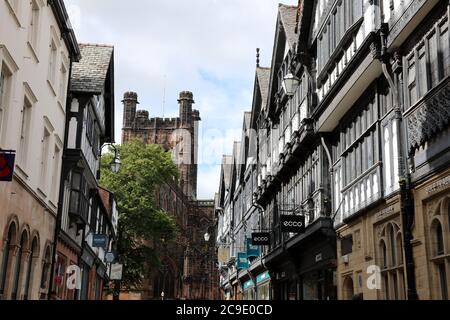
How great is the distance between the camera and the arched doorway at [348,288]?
682 inches

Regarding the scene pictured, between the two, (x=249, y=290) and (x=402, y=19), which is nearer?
(x=402, y=19)

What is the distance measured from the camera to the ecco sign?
65.7 ft

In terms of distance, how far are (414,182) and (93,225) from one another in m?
20.1

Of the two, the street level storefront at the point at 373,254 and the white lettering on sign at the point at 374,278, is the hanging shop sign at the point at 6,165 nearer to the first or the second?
the street level storefront at the point at 373,254

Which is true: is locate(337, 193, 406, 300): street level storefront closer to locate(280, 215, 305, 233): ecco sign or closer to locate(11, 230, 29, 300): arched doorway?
locate(280, 215, 305, 233): ecco sign

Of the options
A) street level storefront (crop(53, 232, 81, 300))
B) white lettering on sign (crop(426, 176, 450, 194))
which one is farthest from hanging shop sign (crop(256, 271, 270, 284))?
white lettering on sign (crop(426, 176, 450, 194))

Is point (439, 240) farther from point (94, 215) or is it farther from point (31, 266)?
point (94, 215)

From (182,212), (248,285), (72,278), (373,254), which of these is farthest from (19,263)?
(182,212)

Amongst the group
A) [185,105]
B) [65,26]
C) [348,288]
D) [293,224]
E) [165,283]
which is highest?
[185,105]

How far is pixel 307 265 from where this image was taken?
72.7ft

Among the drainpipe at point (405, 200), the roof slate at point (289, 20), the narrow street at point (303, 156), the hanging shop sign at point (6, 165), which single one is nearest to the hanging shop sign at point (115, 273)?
the narrow street at point (303, 156)

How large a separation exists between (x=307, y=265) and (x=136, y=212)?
83.1 ft

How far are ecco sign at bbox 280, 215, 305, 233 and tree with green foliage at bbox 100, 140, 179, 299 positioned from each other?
2476 cm
